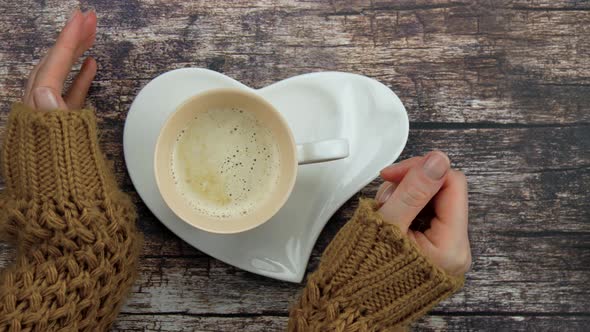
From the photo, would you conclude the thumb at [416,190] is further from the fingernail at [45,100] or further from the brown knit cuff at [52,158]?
the fingernail at [45,100]

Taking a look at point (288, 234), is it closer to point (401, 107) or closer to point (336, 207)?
point (336, 207)

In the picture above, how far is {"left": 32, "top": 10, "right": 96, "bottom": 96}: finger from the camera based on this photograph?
95cm

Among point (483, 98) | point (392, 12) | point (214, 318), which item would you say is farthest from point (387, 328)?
point (392, 12)

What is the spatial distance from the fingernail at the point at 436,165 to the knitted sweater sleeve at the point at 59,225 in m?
0.48

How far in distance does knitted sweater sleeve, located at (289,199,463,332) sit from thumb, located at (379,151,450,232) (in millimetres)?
29

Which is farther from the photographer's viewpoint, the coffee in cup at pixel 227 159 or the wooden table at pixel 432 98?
the wooden table at pixel 432 98

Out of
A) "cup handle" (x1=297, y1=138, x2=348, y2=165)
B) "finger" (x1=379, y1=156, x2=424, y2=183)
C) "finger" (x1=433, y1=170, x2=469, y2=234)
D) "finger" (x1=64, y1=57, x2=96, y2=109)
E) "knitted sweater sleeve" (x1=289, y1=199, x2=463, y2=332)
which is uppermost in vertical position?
"finger" (x1=64, y1=57, x2=96, y2=109)

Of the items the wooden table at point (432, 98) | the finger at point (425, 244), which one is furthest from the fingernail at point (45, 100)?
the finger at point (425, 244)

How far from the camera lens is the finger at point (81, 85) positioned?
100 cm

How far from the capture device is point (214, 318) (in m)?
1.02

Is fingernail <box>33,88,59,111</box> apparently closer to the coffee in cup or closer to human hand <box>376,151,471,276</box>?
the coffee in cup

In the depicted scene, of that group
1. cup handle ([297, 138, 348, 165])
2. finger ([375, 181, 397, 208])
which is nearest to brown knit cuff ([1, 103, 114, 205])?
cup handle ([297, 138, 348, 165])

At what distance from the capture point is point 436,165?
0.84 m

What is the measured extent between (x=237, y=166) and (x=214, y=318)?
0.29 meters
